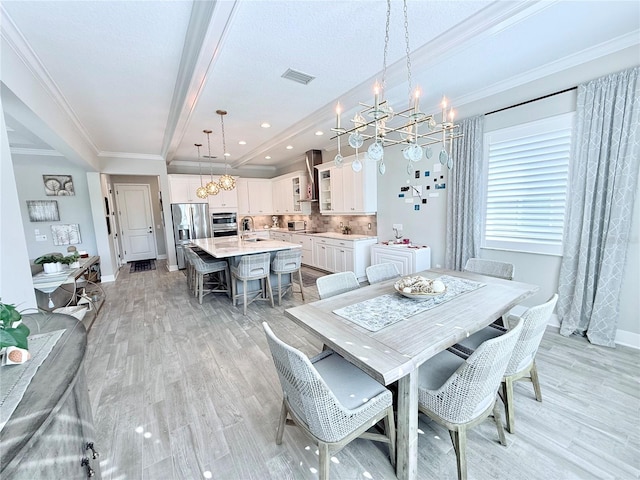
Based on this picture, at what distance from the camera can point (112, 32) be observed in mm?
2055

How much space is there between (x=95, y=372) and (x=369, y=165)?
4.65 metres

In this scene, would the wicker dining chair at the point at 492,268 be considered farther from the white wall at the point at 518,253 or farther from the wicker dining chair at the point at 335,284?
the wicker dining chair at the point at 335,284

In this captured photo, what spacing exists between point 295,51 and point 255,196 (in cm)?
563

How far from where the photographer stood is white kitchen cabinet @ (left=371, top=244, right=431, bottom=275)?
3982mm

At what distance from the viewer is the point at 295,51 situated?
238 cm

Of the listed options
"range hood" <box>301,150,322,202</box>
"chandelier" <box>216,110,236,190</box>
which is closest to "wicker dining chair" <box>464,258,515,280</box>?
"chandelier" <box>216,110,236,190</box>

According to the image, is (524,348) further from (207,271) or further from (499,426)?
(207,271)

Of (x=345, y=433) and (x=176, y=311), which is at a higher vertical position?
(x=345, y=433)

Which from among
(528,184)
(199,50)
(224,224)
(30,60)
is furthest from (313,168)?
(30,60)

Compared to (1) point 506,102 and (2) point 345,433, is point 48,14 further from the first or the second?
(1) point 506,102

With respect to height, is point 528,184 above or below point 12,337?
above

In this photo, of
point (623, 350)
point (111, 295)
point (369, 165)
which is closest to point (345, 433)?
point (623, 350)

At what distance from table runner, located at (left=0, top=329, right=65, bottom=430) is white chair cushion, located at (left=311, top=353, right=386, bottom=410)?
121 cm

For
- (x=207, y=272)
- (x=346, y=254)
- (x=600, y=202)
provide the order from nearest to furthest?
(x=600, y=202), (x=207, y=272), (x=346, y=254)
